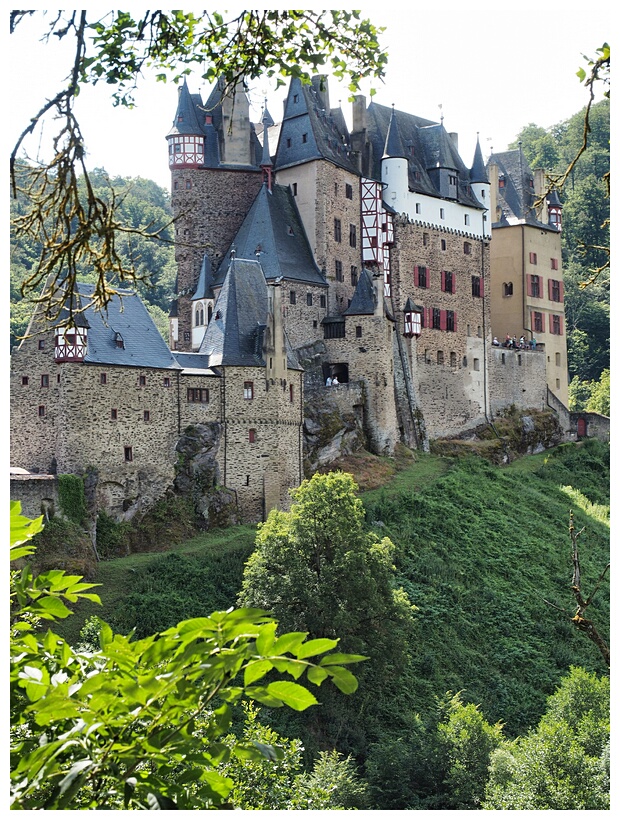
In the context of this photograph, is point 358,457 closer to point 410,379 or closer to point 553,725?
point 410,379

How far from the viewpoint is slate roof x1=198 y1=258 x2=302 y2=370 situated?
36125 millimetres

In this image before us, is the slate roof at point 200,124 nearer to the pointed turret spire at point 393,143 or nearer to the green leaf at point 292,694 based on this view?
the pointed turret spire at point 393,143

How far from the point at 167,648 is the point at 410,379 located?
41.4m

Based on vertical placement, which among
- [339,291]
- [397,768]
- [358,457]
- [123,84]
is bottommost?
[397,768]

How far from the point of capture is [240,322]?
36.9 meters

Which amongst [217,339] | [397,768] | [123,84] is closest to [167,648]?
[123,84]

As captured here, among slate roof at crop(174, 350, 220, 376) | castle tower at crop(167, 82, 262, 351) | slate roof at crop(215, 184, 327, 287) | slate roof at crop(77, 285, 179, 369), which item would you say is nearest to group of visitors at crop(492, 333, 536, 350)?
slate roof at crop(215, 184, 327, 287)

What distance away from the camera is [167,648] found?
4.95m

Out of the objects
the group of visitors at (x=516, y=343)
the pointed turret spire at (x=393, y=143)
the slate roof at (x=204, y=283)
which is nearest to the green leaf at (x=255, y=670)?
the slate roof at (x=204, y=283)

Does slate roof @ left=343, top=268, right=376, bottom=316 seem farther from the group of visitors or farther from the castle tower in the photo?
the group of visitors

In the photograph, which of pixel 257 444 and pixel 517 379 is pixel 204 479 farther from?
pixel 517 379

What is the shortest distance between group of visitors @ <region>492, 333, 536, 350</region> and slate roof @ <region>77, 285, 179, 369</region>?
67.0ft

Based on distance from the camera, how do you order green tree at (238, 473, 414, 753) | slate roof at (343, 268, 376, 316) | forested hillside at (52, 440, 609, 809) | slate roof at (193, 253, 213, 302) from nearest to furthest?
1. forested hillside at (52, 440, 609, 809)
2. green tree at (238, 473, 414, 753)
3. slate roof at (193, 253, 213, 302)
4. slate roof at (343, 268, 376, 316)

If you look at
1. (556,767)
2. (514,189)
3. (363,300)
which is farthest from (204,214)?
(556,767)
